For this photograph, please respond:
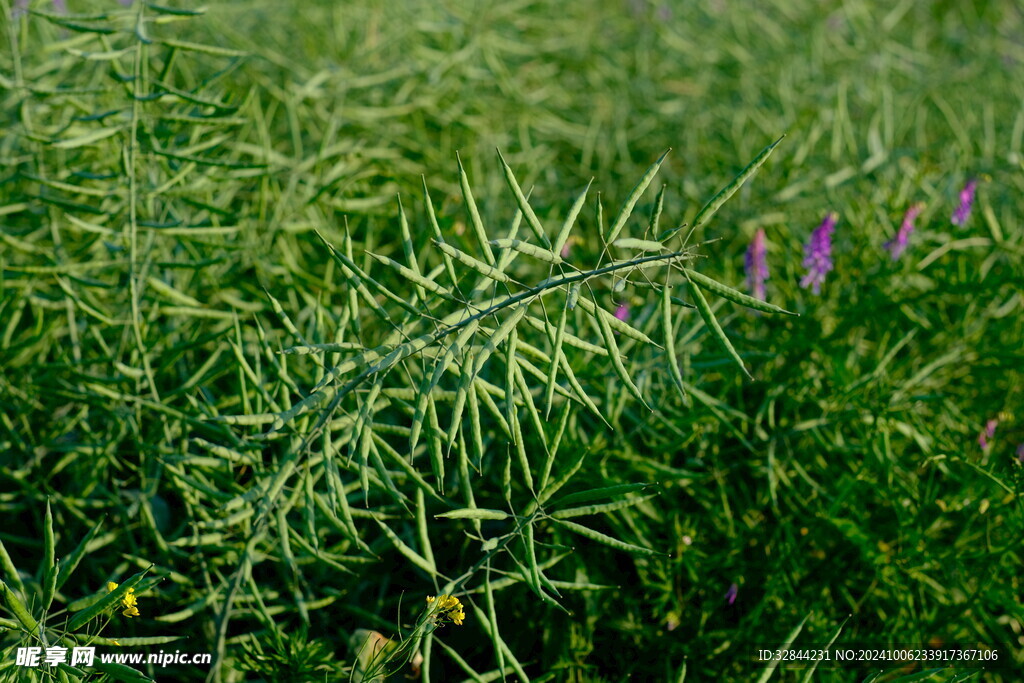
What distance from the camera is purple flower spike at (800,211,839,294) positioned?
155cm

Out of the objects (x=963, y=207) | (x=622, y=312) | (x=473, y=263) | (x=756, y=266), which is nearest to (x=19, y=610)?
(x=473, y=263)

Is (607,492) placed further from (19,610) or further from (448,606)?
(19,610)

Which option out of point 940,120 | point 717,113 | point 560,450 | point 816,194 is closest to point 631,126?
point 717,113

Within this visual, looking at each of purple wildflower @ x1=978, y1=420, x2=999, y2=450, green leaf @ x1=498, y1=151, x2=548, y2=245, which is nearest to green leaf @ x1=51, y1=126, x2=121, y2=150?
green leaf @ x1=498, y1=151, x2=548, y2=245

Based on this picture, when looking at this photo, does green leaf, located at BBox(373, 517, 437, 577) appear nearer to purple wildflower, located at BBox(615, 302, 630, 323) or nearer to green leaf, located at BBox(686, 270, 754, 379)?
green leaf, located at BBox(686, 270, 754, 379)

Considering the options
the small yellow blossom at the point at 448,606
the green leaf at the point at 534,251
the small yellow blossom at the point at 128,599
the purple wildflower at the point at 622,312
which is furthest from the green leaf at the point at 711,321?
the small yellow blossom at the point at 128,599

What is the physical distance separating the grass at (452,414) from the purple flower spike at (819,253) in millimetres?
69

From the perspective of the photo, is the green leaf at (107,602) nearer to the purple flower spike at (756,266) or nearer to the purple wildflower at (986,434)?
the purple flower spike at (756,266)

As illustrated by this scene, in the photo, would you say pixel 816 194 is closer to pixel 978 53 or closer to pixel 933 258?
pixel 933 258

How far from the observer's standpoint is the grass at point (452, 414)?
1.13 metres

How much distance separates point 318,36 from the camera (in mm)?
2504

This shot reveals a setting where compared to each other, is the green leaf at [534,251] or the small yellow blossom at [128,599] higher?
the green leaf at [534,251]

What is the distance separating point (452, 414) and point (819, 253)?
889 mm

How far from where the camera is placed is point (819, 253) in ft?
5.13
